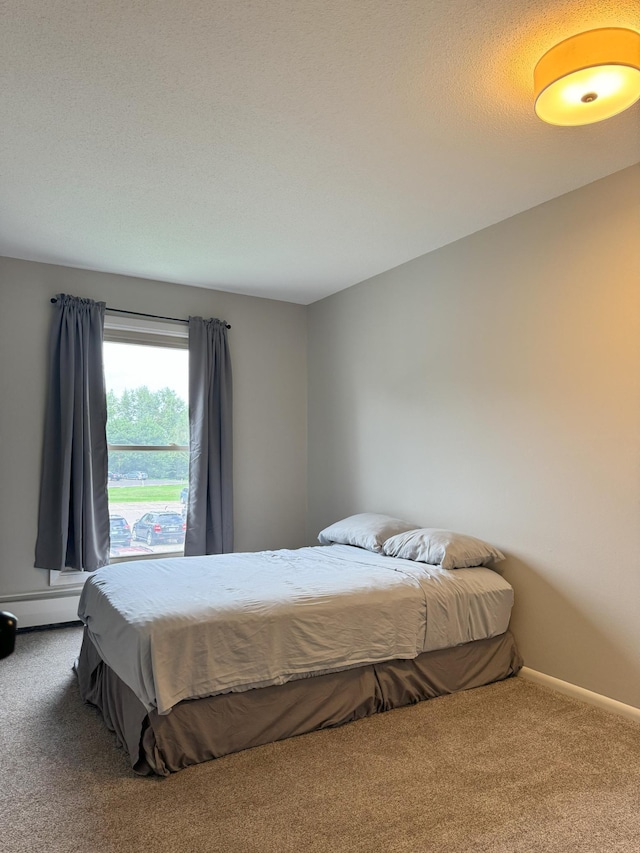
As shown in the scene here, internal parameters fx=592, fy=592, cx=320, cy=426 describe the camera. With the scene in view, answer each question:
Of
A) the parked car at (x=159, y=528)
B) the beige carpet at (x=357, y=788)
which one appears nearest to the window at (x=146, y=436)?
the parked car at (x=159, y=528)

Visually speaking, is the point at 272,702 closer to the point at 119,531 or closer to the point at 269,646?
the point at 269,646

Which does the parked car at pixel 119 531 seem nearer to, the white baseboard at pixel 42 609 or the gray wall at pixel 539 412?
the white baseboard at pixel 42 609

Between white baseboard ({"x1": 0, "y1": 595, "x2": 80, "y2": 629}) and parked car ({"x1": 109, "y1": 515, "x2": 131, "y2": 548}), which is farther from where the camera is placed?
parked car ({"x1": 109, "y1": 515, "x2": 131, "y2": 548})

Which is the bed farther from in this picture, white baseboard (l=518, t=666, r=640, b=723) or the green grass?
the green grass

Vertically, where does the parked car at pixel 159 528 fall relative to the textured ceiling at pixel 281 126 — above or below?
below

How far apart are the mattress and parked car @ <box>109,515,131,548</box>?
133cm

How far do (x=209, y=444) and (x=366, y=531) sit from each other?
1617mm

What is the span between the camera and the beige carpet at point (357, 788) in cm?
191

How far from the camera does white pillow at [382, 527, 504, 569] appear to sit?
335 cm

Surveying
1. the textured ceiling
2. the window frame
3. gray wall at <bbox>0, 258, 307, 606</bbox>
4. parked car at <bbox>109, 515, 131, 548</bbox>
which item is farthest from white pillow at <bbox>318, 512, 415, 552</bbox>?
the textured ceiling

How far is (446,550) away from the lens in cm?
335

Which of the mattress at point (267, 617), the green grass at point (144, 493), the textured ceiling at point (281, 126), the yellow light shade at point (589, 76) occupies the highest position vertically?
the textured ceiling at point (281, 126)

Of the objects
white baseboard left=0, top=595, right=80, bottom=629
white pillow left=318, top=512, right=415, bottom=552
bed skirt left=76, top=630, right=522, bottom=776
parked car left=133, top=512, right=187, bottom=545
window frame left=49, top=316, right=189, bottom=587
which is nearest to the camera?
bed skirt left=76, top=630, right=522, bottom=776

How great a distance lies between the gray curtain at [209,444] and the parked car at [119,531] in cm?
47
